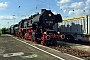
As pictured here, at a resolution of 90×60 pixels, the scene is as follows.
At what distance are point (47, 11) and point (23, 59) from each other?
1071 cm

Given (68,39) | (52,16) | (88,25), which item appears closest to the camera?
(88,25)

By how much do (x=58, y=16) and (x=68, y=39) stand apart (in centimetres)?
318

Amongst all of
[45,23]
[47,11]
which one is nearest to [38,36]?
[45,23]

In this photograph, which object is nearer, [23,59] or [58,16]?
[23,59]

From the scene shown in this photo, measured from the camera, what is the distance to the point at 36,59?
9812 millimetres

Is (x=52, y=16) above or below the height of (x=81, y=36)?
above

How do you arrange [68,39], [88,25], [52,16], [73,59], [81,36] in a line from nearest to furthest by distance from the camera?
1. [73,59]
2. [88,25]
3. [81,36]
4. [52,16]
5. [68,39]

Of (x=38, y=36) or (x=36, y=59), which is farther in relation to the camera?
(x=38, y=36)

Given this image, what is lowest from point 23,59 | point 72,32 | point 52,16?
point 23,59

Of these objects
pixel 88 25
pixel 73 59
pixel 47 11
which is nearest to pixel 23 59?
pixel 73 59

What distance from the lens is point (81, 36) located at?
18.4 metres

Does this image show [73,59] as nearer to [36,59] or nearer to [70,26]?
[36,59]

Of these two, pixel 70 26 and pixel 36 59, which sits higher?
pixel 70 26

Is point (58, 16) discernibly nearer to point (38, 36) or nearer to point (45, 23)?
point (45, 23)
